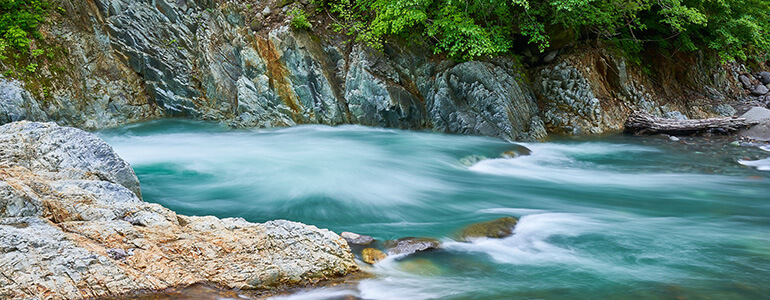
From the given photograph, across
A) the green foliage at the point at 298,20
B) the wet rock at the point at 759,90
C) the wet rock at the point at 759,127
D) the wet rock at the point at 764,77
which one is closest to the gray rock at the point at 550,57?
the wet rock at the point at 759,127

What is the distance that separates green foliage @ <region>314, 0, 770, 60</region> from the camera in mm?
10586

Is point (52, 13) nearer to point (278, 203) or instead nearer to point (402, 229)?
point (278, 203)

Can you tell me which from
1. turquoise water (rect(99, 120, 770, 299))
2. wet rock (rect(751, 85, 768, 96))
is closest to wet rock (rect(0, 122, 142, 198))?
turquoise water (rect(99, 120, 770, 299))

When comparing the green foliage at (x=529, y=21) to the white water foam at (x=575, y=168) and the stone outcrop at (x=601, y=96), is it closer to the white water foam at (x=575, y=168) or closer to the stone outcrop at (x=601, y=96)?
the stone outcrop at (x=601, y=96)

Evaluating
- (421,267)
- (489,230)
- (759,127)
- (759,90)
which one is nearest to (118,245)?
(421,267)

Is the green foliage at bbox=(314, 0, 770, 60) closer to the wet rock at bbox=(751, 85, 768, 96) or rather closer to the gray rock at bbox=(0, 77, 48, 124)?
the wet rock at bbox=(751, 85, 768, 96)

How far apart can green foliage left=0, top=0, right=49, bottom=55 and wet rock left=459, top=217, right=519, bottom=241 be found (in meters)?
11.5

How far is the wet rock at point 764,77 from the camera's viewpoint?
16594 mm

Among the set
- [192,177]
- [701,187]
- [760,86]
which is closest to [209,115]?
[192,177]

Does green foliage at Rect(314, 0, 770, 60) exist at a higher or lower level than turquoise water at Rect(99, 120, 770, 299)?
higher

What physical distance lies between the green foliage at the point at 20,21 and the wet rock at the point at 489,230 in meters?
11.5

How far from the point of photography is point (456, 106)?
37.9 feet

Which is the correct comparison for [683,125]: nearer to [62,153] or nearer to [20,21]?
[62,153]

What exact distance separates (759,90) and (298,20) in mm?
15478
